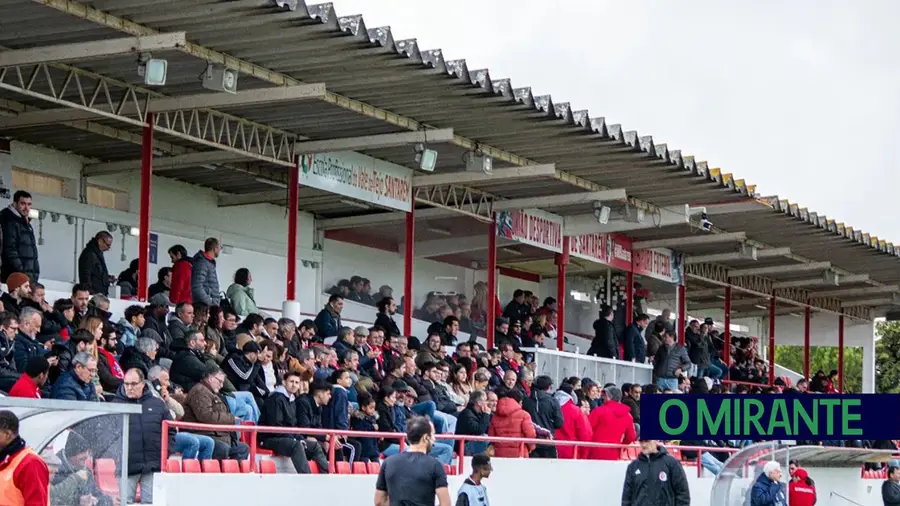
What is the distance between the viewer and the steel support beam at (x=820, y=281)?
117ft

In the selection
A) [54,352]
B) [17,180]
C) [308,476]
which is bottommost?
[308,476]

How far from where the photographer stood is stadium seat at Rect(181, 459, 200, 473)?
1296 centimetres

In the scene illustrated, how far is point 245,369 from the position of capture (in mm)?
15164

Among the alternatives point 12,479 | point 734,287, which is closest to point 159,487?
point 12,479

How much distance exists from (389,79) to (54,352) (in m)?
6.45

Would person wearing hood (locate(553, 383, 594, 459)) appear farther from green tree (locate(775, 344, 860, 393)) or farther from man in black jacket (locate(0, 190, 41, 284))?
green tree (locate(775, 344, 860, 393))

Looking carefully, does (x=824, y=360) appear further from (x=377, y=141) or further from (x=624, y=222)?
(x=377, y=141)

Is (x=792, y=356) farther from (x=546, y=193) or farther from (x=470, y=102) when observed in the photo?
(x=470, y=102)

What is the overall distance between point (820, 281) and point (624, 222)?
1119cm

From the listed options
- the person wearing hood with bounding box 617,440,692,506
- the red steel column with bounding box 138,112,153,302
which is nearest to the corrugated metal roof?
the red steel column with bounding box 138,112,153,302

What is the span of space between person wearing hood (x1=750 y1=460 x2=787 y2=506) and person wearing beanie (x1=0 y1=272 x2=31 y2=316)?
7.29m

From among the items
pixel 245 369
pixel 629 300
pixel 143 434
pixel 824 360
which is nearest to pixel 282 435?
pixel 245 369

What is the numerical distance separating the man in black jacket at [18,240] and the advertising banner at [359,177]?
15.5ft

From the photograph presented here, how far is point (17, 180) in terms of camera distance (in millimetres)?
21547
